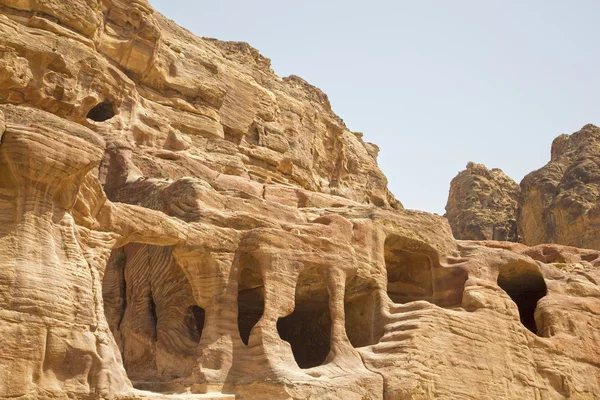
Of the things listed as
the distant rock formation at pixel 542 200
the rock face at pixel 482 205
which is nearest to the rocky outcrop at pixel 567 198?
the distant rock formation at pixel 542 200

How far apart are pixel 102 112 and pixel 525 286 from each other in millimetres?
16203

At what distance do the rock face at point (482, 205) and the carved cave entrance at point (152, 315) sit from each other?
35401 millimetres

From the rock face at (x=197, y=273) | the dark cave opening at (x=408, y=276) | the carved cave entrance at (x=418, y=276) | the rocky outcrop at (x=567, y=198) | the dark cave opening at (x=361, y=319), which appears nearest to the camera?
the rock face at (x=197, y=273)

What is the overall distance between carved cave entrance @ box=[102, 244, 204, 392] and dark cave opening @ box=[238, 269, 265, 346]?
1.29 m

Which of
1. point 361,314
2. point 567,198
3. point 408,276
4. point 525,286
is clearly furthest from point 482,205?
point 361,314

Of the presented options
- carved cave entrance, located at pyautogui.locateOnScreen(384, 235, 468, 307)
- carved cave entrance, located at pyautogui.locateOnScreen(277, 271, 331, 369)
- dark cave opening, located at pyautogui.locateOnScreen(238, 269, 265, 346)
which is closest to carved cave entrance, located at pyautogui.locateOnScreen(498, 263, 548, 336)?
carved cave entrance, located at pyautogui.locateOnScreen(384, 235, 468, 307)

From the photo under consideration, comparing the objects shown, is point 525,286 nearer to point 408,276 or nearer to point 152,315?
point 408,276

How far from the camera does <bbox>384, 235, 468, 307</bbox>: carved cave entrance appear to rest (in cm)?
2273

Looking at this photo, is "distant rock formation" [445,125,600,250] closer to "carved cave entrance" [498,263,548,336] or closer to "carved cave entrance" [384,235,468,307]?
"carved cave entrance" [498,263,548,336]

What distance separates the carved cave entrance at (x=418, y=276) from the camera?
2273 cm

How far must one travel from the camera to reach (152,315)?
1883 cm

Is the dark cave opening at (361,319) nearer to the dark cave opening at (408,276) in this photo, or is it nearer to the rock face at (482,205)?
the dark cave opening at (408,276)

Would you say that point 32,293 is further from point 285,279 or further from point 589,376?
point 589,376

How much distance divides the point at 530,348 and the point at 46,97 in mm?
16674
